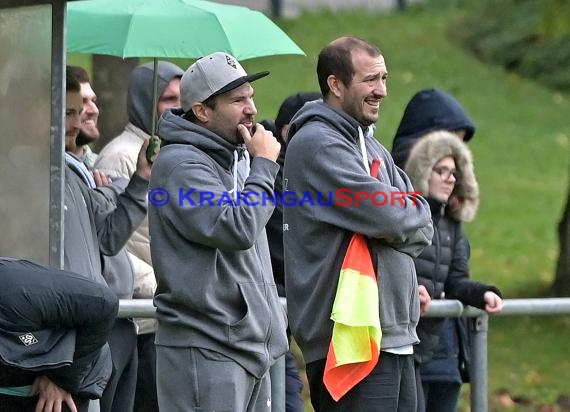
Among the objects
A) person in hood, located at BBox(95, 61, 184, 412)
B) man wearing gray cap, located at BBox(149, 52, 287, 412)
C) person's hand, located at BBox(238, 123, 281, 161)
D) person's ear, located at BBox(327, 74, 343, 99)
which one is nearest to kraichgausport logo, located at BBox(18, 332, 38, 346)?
man wearing gray cap, located at BBox(149, 52, 287, 412)

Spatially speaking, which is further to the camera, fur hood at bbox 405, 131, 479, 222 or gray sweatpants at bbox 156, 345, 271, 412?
fur hood at bbox 405, 131, 479, 222

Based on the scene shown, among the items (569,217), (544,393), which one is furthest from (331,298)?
(569,217)

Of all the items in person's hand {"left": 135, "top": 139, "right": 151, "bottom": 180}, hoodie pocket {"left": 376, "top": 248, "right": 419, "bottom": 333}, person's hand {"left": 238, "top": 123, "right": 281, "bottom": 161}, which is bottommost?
hoodie pocket {"left": 376, "top": 248, "right": 419, "bottom": 333}

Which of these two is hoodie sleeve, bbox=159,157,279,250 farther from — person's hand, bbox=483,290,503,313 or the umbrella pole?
person's hand, bbox=483,290,503,313

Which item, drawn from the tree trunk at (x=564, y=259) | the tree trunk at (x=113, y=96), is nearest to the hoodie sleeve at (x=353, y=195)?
the tree trunk at (x=113, y=96)

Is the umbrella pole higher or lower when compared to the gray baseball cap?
lower

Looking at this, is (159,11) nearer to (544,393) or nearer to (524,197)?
(544,393)

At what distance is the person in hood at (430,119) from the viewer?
745 cm

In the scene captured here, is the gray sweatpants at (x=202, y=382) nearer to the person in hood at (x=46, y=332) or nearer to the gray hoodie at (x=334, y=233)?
the person in hood at (x=46, y=332)

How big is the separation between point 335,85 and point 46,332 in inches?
63.1

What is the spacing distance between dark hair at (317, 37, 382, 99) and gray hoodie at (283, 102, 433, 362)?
0.14 m

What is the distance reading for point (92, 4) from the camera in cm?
731

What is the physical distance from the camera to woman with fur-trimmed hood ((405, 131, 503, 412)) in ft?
22.4

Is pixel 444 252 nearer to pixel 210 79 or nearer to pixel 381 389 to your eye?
pixel 381 389
